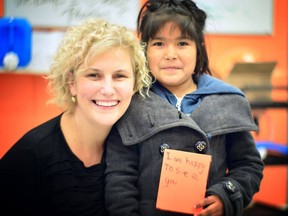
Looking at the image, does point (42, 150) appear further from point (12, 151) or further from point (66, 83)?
point (66, 83)

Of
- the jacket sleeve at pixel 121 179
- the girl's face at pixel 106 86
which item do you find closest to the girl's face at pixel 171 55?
the girl's face at pixel 106 86

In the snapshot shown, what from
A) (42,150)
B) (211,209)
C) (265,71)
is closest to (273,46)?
(265,71)

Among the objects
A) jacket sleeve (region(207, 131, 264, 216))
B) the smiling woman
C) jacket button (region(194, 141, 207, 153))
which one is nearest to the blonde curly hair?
the smiling woman

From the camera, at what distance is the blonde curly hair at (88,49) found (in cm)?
111

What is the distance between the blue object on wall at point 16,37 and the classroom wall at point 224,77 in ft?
0.33

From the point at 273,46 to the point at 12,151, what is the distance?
7.35 ft

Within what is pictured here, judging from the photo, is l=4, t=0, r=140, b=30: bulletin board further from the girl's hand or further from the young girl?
the girl's hand

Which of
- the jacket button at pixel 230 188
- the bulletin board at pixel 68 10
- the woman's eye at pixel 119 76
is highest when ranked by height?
the bulletin board at pixel 68 10

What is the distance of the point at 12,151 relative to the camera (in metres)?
1.19

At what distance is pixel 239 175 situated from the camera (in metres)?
1.23

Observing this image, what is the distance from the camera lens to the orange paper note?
1.14 m

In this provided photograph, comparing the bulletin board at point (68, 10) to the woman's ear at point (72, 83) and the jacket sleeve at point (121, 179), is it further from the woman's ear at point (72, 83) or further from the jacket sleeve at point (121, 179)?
the jacket sleeve at point (121, 179)

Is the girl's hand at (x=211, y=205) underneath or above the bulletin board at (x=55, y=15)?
underneath

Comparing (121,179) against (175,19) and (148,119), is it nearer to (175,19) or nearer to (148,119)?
(148,119)
